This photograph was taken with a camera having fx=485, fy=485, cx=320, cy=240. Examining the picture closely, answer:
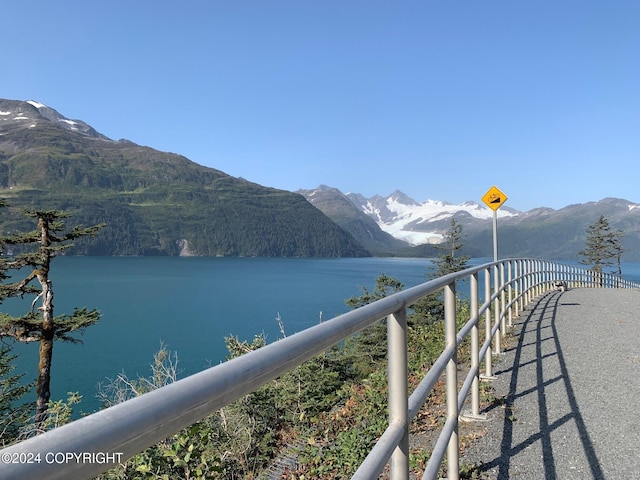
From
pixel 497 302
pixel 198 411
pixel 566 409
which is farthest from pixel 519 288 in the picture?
pixel 198 411

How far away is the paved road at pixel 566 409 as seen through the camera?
157 inches

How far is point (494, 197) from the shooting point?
10555 millimetres

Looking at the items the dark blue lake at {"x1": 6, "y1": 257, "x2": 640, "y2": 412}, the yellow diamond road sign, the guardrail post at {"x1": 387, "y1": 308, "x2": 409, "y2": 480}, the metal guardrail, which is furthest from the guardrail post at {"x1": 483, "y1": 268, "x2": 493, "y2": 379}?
the dark blue lake at {"x1": 6, "y1": 257, "x2": 640, "y2": 412}

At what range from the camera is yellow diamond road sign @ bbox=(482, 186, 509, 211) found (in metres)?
10.4

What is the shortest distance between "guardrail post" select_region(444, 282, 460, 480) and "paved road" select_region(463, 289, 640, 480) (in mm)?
721

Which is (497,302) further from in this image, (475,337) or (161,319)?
(161,319)

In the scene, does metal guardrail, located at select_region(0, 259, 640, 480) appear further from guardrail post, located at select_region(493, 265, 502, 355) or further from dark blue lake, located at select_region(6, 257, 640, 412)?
dark blue lake, located at select_region(6, 257, 640, 412)

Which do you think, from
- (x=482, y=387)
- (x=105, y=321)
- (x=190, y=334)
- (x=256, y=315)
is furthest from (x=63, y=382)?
(x=482, y=387)

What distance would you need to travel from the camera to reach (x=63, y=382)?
109 feet

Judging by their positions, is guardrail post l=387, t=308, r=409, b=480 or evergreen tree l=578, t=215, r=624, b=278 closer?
guardrail post l=387, t=308, r=409, b=480

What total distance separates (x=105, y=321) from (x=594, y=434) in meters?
60.4

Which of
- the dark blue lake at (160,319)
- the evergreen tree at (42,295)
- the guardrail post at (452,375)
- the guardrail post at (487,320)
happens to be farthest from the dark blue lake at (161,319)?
the guardrail post at (452,375)

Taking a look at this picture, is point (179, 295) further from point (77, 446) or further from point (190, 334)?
point (77, 446)

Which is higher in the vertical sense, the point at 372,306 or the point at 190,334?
the point at 372,306
